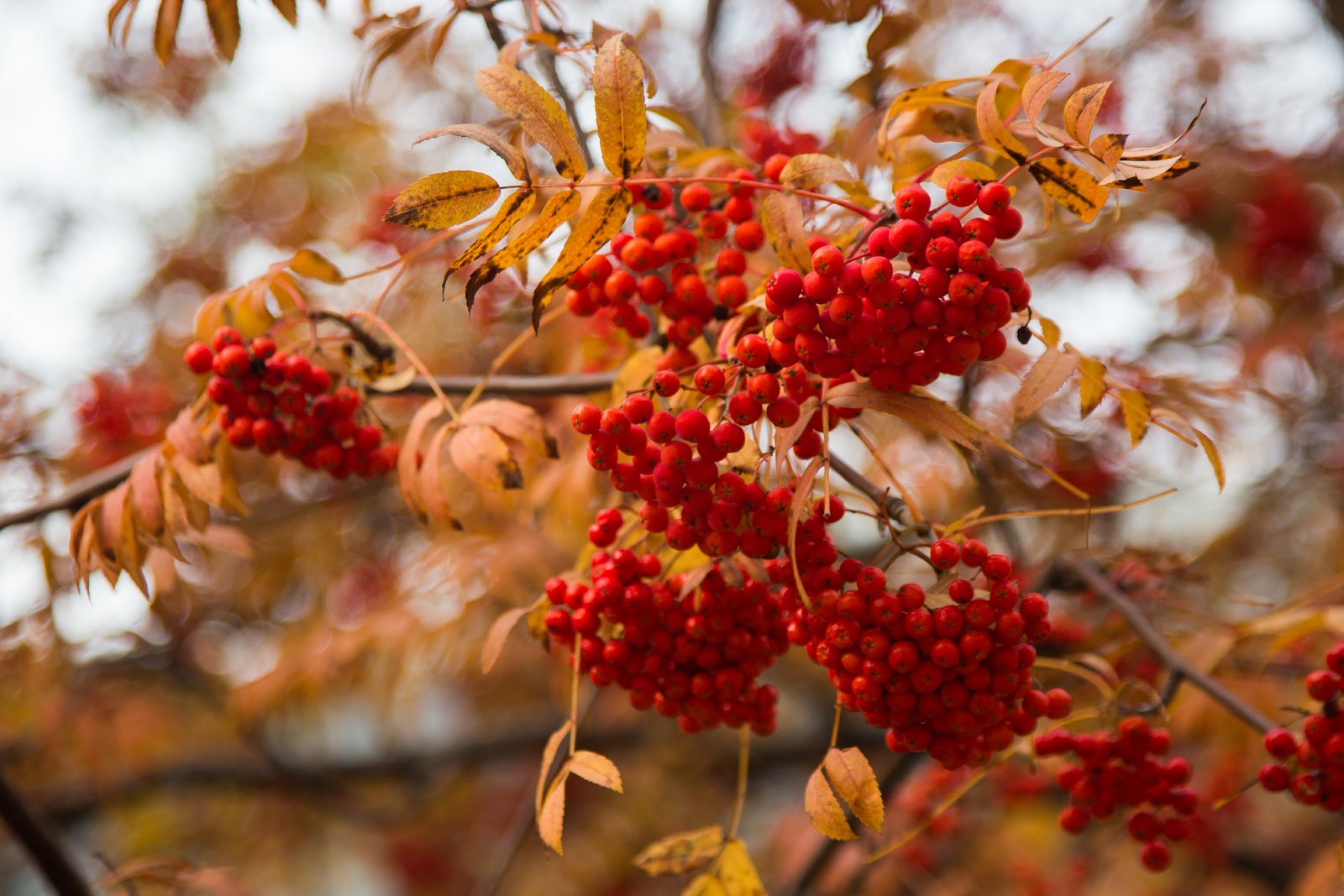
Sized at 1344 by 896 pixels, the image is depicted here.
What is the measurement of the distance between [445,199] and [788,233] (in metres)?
0.43

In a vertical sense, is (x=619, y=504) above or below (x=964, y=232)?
below

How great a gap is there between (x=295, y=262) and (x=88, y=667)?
3534 mm

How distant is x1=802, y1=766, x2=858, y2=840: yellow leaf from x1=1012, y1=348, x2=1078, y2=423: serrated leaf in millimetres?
555

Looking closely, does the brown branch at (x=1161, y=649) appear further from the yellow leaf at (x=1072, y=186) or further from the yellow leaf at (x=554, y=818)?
the yellow leaf at (x=554, y=818)

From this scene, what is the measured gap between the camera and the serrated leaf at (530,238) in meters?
1.13

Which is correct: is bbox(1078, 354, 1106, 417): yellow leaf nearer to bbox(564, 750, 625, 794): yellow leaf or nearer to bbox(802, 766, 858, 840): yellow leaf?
bbox(802, 766, 858, 840): yellow leaf

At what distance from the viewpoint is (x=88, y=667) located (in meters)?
4.33

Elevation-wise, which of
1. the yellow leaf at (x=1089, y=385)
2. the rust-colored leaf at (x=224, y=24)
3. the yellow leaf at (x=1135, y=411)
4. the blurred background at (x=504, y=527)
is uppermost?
the rust-colored leaf at (x=224, y=24)

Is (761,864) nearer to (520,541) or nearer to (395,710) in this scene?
(395,710)

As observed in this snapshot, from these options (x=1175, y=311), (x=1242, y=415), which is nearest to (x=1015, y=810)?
(x=1242, y=415)

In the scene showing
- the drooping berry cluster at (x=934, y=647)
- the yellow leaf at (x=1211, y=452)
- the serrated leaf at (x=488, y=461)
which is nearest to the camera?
the drooping berry cluster at (x=934, y=647)

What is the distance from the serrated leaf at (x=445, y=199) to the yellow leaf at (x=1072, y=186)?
69cm

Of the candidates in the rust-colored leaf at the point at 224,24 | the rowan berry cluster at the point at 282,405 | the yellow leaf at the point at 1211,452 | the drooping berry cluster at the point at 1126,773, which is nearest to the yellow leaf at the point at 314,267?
the rowan berry cluster at the point at 282,405

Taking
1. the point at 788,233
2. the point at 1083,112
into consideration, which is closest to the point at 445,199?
the point at 788,233
